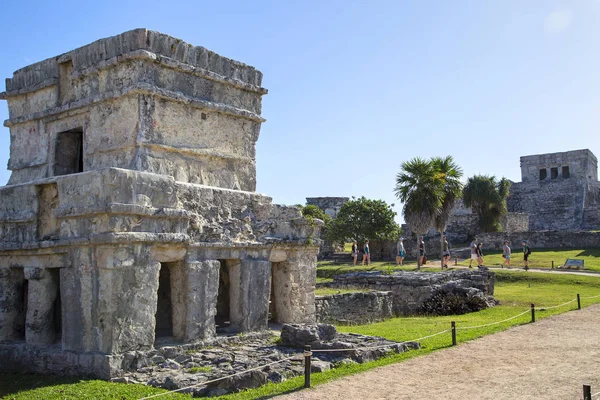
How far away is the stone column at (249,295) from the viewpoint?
10.2m

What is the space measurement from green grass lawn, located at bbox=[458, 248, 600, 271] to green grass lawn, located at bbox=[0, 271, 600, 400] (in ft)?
11.2

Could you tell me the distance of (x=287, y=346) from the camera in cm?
954

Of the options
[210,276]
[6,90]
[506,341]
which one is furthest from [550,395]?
[6,90]

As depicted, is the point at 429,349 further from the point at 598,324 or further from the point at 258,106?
the point at 258,106

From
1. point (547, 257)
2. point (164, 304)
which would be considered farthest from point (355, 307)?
point (547, 257)

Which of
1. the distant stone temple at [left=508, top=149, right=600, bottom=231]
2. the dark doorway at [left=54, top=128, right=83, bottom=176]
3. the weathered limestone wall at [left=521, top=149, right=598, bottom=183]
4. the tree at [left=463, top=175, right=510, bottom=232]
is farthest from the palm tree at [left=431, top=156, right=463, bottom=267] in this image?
the weathered limestone wall at [left=521, top=149, right=598, bottom=183]

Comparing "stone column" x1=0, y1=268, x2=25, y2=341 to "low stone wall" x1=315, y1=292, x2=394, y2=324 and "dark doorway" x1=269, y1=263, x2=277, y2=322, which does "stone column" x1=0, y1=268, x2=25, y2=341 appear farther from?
"low stone wall" x1=315, y1=292, x2=394, y2=324

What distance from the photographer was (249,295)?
10.3 meters

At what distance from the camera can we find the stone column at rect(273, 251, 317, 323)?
11.3 metres

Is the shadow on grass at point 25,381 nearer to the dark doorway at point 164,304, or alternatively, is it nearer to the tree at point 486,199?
the dark doorway at point 164,304

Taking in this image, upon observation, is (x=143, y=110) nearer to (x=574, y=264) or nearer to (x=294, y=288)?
(x=294, y=288)

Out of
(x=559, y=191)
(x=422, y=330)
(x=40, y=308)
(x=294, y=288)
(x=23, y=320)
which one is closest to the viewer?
(x=40, y=308)

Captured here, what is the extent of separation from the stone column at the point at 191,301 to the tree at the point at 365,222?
19764mm

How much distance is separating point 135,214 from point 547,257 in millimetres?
21646
